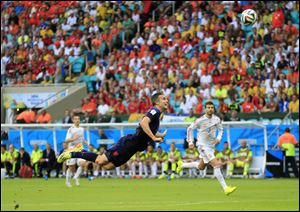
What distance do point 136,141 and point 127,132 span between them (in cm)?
2051

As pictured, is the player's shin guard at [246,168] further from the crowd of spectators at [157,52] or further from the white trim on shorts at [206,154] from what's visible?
the white trim on shorts at [206,154]

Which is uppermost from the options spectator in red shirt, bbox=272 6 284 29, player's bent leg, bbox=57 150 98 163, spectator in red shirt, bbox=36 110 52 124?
spectator in red shirt, bbox=272 6 284 29

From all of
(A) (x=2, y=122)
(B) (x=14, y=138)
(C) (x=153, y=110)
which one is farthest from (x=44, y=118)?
(C) (x=153, y=110)

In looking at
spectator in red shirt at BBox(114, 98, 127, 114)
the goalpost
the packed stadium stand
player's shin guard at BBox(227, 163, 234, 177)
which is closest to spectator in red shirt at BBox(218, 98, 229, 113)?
the packed stadium stand

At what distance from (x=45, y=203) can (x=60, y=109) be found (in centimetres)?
2134

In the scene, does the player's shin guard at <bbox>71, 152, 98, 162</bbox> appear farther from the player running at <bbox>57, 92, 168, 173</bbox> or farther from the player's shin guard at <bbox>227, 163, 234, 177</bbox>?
the player's shin guard at <bbox>227, 163, 234, 177</bbox>

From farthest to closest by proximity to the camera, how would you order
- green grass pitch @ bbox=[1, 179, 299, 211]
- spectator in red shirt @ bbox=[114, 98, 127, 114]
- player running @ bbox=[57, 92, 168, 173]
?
spectator in red shirt @ bbox=[114, 98, 127, 114]
green grass pitch @ bbox=[1, 179, 299, 211]
player running @ bbox=[57, 92, 168, 173]

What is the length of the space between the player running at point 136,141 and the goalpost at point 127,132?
18403 millimetres

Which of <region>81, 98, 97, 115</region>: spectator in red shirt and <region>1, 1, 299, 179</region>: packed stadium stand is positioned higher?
<region>1, 1, 299, 179</region>: packed stadium stand

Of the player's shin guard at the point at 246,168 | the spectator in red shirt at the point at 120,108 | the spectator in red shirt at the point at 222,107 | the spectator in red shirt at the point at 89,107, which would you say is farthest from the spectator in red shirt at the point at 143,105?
the player's shin guard at the point at 246,168

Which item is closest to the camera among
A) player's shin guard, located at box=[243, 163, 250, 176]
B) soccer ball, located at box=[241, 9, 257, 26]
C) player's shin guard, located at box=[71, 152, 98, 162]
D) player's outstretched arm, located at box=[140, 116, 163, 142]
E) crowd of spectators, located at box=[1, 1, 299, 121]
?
player's outstretched arm, located at box=[140, 116, 163, 142]

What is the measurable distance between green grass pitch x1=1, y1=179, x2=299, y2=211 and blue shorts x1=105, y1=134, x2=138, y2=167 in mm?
2495

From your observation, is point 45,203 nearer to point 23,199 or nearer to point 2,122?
point 23,199

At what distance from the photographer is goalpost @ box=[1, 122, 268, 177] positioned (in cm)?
3978
